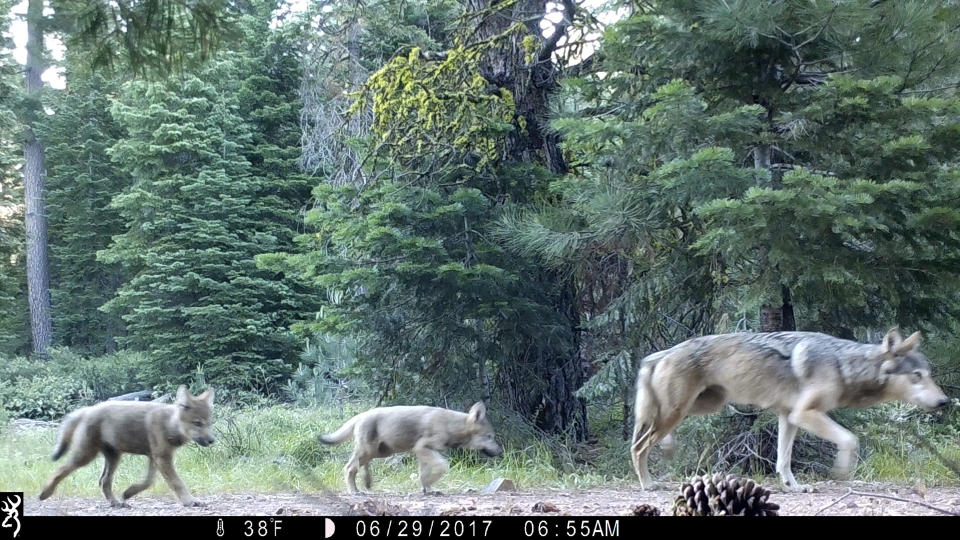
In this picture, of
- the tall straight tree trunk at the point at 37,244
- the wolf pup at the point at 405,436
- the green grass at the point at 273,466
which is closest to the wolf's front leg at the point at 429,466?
the wolf pup at the point at 405,436

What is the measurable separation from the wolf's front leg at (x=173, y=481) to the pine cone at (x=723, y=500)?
3.68 metres

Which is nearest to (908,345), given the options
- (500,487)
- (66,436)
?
(500,487)

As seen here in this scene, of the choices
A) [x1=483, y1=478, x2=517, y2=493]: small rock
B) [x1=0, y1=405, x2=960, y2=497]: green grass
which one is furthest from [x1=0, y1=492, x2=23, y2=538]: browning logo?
[x1=483, y1=478, x2=517, y2=493]: small rock

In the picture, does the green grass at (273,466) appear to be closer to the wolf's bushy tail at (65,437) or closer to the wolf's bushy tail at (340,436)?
the wolf's bushy tail at (340,436)

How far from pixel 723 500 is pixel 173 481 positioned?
4034 millimetres

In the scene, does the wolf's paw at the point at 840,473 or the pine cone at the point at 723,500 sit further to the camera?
the wolf's paw at the point at 840,473

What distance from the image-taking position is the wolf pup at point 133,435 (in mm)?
6320

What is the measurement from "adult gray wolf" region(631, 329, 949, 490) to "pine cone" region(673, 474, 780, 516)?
262 centimetres

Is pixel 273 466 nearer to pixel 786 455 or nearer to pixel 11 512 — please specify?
pixel 786 455

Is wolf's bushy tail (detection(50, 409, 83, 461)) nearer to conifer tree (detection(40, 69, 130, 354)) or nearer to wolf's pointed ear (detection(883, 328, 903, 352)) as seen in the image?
wolf's pointed ear (detection(883, 328, 903, 352))

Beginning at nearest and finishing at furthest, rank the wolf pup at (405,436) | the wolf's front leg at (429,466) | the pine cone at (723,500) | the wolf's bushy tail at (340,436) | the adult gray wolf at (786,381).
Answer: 1. the pine cone at (723,500)
2. the adult gray wolf at (786,381)
3. the wolf's front leg at (429,466)
4. the wolf pup at (405,436)
5. the wolf's bushy tail at (340,436)

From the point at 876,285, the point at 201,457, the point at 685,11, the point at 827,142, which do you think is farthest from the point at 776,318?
the point at 201,457

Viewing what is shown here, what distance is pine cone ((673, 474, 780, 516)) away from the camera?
12.4 ft

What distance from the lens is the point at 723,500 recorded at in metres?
3.81
